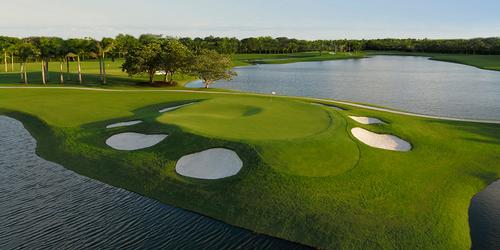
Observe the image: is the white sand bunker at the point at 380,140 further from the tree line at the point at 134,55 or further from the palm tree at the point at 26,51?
the palm tree at the point at 26,51

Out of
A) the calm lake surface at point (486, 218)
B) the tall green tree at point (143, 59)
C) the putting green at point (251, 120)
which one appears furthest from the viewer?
the tall green tree at point (143, 59)

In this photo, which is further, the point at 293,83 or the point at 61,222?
the point at 293,83

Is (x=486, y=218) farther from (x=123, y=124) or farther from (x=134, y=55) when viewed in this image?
(x=134, y=55)

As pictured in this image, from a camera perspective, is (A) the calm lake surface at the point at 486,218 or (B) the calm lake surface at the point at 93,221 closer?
(B) the calm lake surface at the point at 93,221

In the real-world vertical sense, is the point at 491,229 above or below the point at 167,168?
below

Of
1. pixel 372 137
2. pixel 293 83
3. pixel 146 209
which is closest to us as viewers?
pixel 146 209

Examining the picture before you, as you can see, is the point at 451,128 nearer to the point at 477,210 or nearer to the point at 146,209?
the point at 477,210

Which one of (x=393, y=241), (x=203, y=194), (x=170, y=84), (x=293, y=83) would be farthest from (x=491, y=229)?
(x=293, y=83)

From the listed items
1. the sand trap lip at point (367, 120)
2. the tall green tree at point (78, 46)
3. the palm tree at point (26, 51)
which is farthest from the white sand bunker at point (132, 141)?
the palm tree at point (26, 51)
